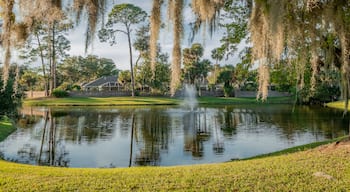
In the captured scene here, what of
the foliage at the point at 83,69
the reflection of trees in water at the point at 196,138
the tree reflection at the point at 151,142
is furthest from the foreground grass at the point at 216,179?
the foliage at the point at 83,69

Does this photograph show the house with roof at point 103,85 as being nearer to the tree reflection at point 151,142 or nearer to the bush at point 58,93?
the bush at point 58,93

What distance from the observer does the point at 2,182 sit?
4484 mm

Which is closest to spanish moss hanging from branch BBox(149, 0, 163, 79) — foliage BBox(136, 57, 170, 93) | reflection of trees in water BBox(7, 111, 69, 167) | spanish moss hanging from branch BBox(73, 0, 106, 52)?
spanish moss hanging from branch BBox(73, 0, 106, 52)

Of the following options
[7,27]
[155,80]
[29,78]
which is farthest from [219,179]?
[29,78]

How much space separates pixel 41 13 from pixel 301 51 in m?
4.03

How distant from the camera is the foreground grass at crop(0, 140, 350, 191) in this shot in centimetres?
415

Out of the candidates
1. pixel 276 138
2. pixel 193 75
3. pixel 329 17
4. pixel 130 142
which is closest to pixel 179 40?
pixel 329 17

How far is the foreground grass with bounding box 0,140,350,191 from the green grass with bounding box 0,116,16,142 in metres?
8.17

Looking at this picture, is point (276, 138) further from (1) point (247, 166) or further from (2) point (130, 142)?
(1) point (247, 166)

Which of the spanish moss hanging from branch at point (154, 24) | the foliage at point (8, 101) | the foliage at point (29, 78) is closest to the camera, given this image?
the spanish moss hanging from branch at point (154, 24)

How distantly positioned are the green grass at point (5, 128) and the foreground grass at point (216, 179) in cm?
817

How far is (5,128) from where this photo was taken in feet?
44.6

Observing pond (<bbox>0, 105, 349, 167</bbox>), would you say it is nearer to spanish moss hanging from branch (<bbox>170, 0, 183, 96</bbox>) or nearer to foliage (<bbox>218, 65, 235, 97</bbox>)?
spanish moss hanging from branch (<bbox>170, 0, 183, 96</bbox>)

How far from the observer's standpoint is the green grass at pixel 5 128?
12.5 metres
